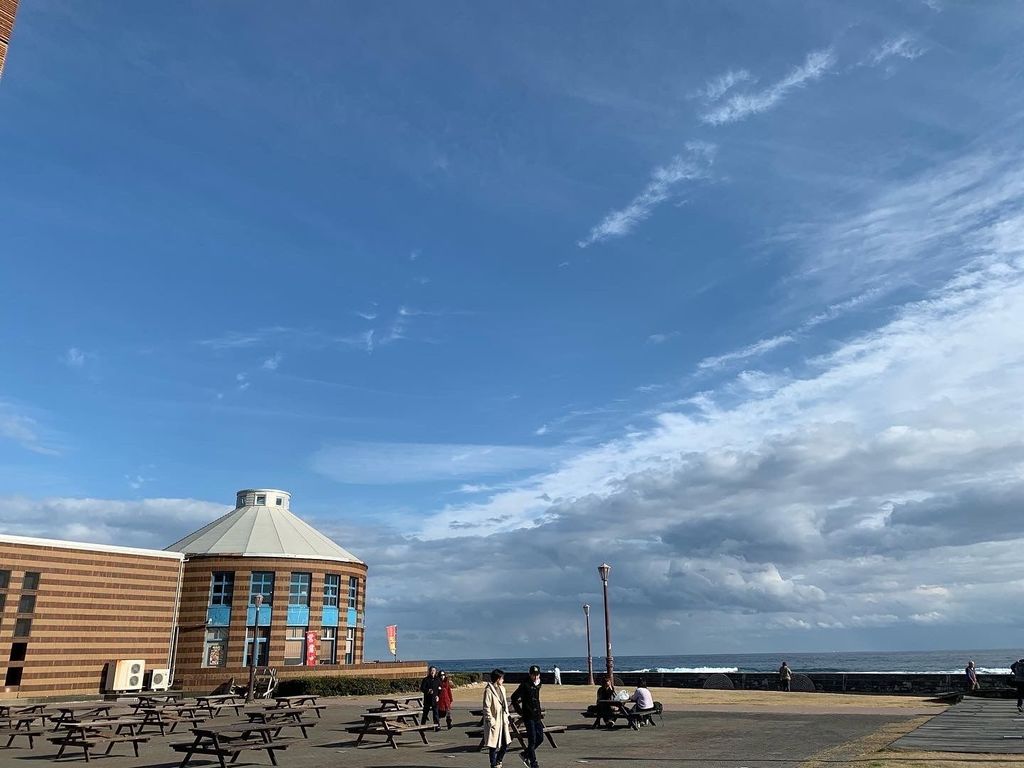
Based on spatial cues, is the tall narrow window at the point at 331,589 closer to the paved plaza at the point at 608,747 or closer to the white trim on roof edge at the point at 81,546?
the white trim on roof edge at the point at 81,546

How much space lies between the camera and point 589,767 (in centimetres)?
1436

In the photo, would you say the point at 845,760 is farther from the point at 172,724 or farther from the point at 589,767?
the point at 172,724

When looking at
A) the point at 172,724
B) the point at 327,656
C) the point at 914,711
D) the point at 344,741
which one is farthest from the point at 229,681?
the point at 914,711

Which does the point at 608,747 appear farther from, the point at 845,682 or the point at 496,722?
the point at 845,682

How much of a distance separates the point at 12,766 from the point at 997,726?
21.4m

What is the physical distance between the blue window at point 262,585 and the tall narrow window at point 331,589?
337 centimetres

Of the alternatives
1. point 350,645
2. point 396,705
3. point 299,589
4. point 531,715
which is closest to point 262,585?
point 299,589

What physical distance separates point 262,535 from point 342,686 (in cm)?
1415

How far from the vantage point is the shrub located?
121 ft

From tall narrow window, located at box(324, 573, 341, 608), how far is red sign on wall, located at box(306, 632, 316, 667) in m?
2.37

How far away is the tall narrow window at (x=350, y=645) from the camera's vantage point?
48.4 meters

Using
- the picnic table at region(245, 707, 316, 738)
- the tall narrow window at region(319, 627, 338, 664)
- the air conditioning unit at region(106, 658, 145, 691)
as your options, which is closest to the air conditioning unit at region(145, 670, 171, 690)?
the air conditioning unit at region(106, 658, 145, 691)

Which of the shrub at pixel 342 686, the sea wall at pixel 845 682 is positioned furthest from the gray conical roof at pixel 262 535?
the sea wall at pixel 845 682

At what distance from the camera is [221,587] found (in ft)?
146
